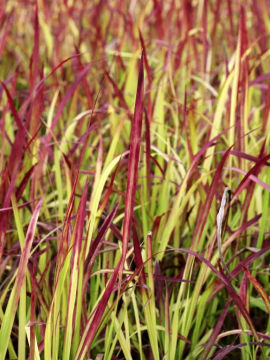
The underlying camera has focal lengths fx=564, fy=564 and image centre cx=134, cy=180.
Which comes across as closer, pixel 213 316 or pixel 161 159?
pixel 213 316

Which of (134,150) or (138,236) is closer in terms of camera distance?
(134,150)

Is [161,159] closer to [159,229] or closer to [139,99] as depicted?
Answer: [159,229]

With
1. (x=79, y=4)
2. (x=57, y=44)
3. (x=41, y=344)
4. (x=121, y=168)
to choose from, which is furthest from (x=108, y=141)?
(x=79, y=4)

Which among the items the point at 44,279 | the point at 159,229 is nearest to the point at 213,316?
the point at 159,229

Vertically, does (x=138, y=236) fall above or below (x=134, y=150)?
below

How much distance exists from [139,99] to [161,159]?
491mm

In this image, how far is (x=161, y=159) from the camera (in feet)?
3.63

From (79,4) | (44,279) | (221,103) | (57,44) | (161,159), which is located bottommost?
(44,279)

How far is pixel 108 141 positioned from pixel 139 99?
72 cm

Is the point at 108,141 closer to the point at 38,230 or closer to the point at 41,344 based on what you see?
the point at 38,230

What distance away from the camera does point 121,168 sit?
1.14 m

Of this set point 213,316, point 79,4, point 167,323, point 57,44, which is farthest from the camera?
point 79,4

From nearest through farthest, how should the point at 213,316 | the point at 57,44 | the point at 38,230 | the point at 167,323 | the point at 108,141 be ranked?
the point at 167,323 < the point at 213,316 < the point at 38,230 < the point at 108,141 < the point at 57,44

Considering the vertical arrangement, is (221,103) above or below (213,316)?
above
